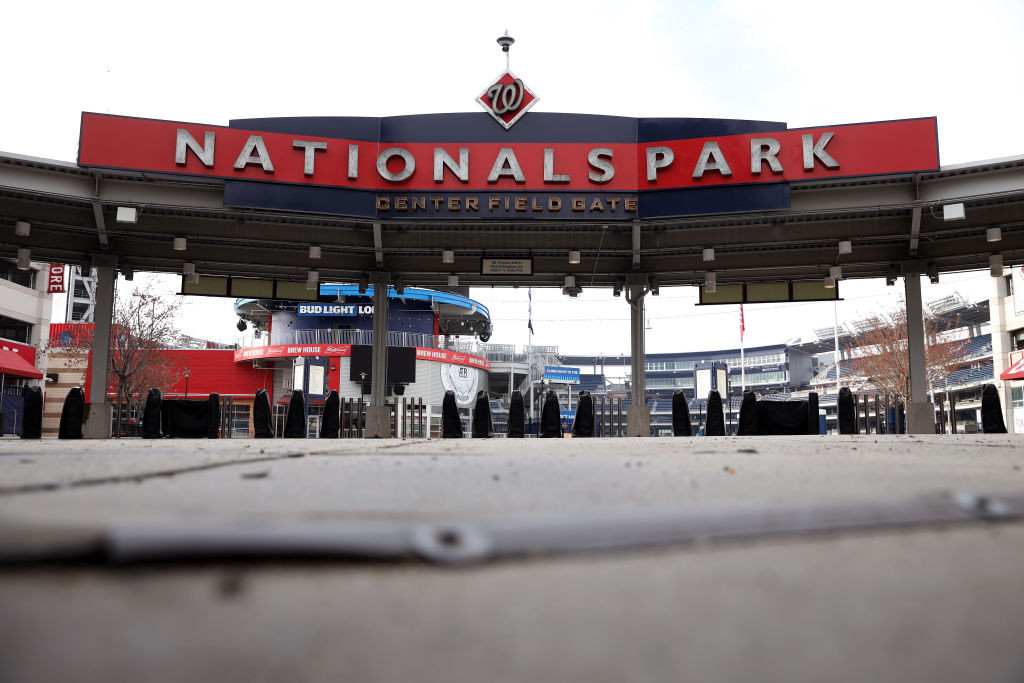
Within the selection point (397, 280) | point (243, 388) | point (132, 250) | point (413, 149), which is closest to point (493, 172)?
point (413, 149)

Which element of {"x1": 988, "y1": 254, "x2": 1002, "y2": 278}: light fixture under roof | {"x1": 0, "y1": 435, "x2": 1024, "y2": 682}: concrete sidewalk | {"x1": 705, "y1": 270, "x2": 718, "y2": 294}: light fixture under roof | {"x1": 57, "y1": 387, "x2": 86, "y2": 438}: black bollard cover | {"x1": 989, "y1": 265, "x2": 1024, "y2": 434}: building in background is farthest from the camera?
{"x1": 989, "y1": 265, "x2": 1024, "y2": 434}: building in background

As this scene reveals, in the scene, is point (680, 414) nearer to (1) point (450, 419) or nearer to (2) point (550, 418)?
(2) point (550, 418)

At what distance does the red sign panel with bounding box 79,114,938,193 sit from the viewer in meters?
13.3

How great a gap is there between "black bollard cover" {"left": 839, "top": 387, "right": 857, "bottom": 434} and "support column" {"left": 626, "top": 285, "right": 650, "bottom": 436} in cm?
436

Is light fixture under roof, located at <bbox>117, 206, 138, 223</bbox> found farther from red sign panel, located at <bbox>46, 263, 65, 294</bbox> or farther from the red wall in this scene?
red sign panel, located at <bbox>46, 263, 65, 294</bbox>

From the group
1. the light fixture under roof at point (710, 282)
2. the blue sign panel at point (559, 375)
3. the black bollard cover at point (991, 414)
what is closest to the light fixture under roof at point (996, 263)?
the black bollard cover at point (991, 414)

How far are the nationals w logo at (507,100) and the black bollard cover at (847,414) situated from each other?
9.38m

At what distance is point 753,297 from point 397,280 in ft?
28.8

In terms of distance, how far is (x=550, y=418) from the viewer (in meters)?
16.2

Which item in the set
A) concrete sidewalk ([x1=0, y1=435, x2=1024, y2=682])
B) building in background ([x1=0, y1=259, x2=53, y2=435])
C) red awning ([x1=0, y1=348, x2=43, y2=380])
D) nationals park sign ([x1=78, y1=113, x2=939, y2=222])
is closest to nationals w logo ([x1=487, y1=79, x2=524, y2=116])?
nationals park sign ([x1=78, y1=113, x2=939, y2=222])

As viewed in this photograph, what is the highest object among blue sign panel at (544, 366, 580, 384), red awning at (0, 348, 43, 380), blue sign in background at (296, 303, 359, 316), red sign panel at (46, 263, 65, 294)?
red sign panel at (46, 263, 65, 294)

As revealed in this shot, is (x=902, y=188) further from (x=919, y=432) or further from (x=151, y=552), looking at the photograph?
(x=151, y=552)

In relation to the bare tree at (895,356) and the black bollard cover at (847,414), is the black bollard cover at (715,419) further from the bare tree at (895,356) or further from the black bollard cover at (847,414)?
the bare tree at (895,356)

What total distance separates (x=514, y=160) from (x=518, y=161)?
3.3 inches
